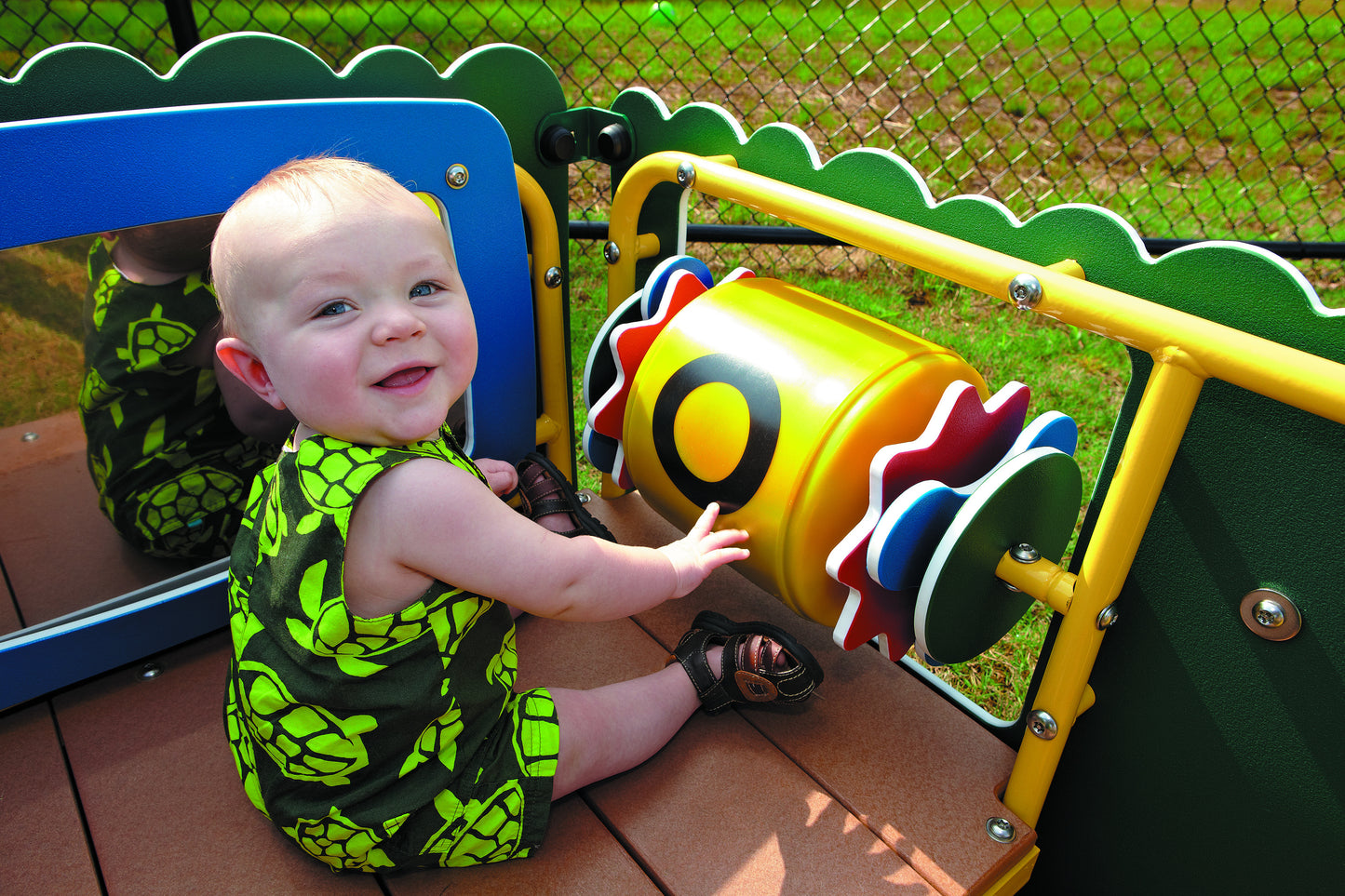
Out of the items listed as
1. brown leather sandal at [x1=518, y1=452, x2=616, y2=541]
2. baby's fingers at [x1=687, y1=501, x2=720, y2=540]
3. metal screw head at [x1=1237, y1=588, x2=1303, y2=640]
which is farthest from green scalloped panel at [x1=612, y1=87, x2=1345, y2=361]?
brown leather sandal at [x1=518, y1=452, x2=616, y2=541]

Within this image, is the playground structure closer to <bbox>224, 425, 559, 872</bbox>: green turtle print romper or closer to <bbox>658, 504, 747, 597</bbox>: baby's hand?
<bbox>658, 504, 747, 597</bbox>: baby's hand

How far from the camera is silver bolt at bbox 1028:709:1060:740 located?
1114mm

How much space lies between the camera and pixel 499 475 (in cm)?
148

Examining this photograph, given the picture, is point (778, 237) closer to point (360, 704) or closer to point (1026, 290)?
point (1026, 290)

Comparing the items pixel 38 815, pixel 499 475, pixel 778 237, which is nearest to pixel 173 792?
pixel 38 815

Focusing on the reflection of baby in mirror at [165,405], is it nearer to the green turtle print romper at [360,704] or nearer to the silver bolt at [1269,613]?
the green turtle print romper at [360,704]

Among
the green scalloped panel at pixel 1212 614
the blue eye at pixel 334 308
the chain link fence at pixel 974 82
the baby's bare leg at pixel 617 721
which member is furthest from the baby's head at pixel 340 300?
the chain link fence at pixel 974 82

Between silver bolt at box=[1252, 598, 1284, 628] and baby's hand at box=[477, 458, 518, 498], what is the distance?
3.39ft

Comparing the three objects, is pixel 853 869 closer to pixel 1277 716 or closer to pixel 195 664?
pixel 1277 716

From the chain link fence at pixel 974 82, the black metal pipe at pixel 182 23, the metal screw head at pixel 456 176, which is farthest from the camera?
the chain link fence at pixel 974 82

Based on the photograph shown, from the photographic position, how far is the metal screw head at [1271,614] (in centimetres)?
100

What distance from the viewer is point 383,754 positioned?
40.6 inches

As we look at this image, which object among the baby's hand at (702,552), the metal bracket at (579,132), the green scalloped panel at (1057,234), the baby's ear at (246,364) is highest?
the green scalloped panel at (1057,234)

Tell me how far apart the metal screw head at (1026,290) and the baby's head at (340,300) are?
2.04 feet
